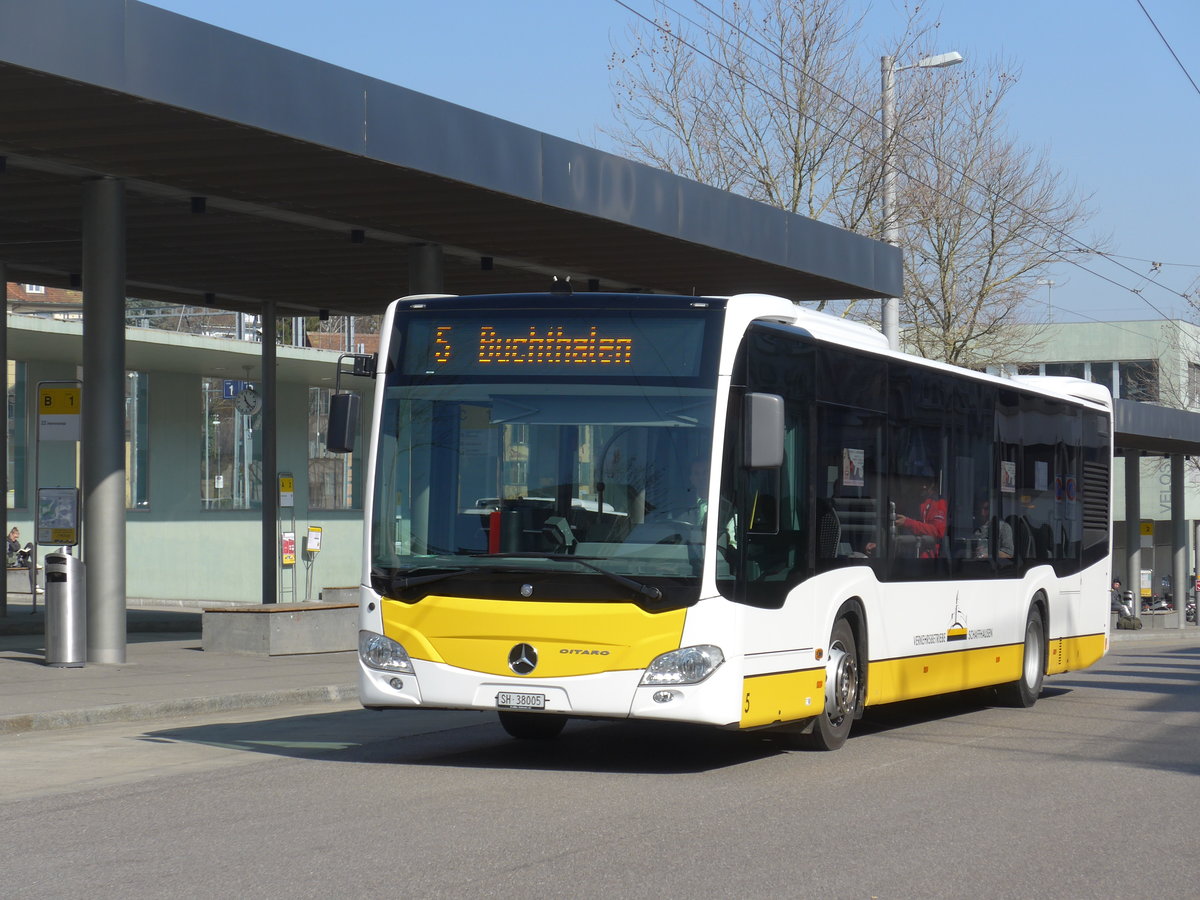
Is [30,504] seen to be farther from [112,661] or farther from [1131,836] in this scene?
[1131,836]

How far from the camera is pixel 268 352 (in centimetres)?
2647

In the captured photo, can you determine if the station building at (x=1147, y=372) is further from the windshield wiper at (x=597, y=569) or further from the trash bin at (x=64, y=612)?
the windshield wiper at (x=597, y=569)

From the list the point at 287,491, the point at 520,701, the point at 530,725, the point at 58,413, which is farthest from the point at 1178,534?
the point at 520,701

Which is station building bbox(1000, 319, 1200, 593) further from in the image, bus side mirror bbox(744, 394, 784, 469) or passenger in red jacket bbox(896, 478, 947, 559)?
bus side mirror bbox(744, 394, 784, 469)

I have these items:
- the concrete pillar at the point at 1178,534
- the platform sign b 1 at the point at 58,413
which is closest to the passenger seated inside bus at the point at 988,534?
the platform sign b 1 at the point at 58,413

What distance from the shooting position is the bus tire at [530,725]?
1242 centimetres

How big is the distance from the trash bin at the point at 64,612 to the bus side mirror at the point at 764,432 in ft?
30.2

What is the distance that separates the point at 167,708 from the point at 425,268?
333 inches

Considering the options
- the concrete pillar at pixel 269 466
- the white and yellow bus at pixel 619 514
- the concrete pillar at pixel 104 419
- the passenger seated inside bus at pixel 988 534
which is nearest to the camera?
the white and yellow bus at pixel 619 514

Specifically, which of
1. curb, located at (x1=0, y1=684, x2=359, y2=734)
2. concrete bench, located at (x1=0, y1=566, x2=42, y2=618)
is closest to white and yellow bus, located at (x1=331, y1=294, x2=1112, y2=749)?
curb, located at (x1=0, y1=684, x2=359, y2=734)

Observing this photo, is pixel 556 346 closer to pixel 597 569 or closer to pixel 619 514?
pixel 619 514

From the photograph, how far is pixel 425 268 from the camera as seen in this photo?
70.6 ft

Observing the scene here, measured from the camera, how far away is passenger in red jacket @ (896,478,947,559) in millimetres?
13422

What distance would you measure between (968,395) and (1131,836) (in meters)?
6.52
